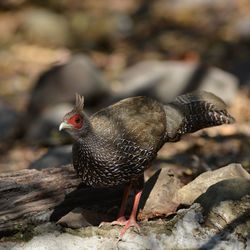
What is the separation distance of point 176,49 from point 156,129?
8692mm

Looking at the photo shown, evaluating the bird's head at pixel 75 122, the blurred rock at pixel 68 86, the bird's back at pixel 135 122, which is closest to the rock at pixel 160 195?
the bird's back at pixel 135 122

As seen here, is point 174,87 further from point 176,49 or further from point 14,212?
point 14,212

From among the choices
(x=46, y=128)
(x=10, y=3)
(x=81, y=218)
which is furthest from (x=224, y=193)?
(x=10, y=3)

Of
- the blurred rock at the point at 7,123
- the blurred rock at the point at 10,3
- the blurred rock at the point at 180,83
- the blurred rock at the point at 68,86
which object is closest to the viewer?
the blurred rock at the point at 7,123

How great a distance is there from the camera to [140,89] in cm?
1100

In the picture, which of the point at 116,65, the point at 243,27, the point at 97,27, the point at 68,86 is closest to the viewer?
the point at 68,86

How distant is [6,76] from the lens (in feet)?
44.1

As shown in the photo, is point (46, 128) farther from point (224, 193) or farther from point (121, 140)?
point (224, 193)

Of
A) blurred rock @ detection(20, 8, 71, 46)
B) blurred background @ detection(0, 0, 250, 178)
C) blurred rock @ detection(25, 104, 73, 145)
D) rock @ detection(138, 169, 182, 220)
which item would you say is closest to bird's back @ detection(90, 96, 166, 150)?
rock @ detection(138, 169, 182, 220)

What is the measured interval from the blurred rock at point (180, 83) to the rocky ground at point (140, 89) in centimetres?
2

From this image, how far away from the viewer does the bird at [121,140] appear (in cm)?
537

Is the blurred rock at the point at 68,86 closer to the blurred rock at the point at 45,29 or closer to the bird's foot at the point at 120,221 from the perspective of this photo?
the blurred rock at the point at 45,29

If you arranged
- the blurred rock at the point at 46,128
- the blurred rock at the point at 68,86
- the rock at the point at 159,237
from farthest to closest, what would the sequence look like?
the blurred rock at the point at 68,86
the blurred rock at the point at 46,128
the rock at the point at 159,237

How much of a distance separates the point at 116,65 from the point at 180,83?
3090mm
